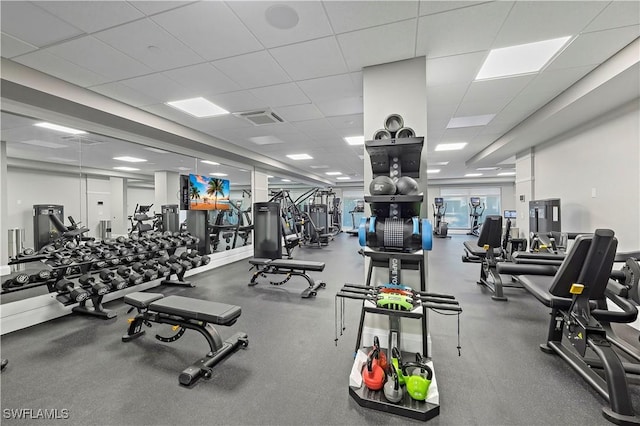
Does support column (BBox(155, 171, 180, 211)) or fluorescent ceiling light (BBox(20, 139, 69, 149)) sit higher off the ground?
fluorescent ceiling light (BBox(20, 139, 69, 149))

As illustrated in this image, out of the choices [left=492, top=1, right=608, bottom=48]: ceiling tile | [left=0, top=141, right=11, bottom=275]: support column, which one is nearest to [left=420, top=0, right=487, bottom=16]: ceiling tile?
[left=492, top=1, right=608, bottom=48]: ceiling tile

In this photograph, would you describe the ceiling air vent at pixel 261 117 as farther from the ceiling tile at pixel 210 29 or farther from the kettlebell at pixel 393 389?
the kettlebell at pixel 393 389

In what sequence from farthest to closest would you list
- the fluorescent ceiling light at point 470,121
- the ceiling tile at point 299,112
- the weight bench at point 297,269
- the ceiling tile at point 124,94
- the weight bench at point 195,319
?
the fluorescent ceiling light at point 470,121 < the weight bench at point 297,269 < the ceiling tile at point 299,112 < the ceiling tile at point 124,94 < the weight bench at point 195,319

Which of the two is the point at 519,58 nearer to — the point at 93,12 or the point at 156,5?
the point at 156,5

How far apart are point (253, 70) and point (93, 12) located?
1260mm

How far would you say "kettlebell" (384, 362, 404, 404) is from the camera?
1.65 m

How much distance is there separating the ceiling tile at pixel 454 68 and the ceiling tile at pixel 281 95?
1.51 meters

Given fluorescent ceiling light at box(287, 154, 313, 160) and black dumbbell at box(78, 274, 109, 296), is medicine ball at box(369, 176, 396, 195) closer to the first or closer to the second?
black dumbbell at box(78, 274, 109, 296)

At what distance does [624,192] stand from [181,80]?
17.9 feet

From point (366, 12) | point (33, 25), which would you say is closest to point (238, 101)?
point (33, 25)

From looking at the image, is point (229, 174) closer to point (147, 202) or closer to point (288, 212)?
point (288, 212)

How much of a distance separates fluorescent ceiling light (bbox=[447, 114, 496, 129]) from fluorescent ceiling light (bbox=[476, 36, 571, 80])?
1.43m

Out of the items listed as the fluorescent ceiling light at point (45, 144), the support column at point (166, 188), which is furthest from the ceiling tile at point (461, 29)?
the support column at point (166, 188)

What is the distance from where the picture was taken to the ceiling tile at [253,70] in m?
2.51
